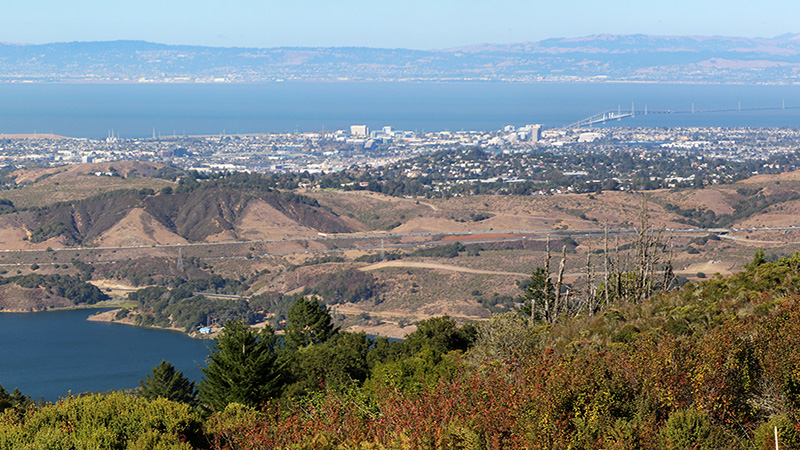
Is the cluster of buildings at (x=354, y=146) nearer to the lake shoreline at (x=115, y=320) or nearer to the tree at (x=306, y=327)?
the lake shoreline at (x=115, y=320)

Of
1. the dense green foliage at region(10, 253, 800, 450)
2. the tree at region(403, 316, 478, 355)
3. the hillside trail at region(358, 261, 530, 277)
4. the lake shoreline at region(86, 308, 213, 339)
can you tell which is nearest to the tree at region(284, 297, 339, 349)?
the tree at region(403, 316, 478, 355)

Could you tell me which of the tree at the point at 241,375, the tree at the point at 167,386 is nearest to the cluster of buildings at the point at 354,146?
the tree at the point at 167,386

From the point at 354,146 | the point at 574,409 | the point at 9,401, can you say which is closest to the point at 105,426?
the point at 574,409

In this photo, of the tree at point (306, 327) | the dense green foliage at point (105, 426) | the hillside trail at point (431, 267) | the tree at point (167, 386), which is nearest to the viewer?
the dense green foliage at point (105, 426)

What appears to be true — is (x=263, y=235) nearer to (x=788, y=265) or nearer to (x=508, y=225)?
(x=508, y=225)

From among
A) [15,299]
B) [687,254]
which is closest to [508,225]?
[687,254]

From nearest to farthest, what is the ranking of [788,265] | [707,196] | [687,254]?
[788,265] < [687,254] < [707,196]

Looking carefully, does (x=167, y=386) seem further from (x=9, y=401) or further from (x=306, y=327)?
(x=9, y=401)

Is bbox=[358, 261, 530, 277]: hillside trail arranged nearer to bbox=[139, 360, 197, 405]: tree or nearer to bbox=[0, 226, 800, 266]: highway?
Answer: bbox=[0, 226, 800, 266]: highway
